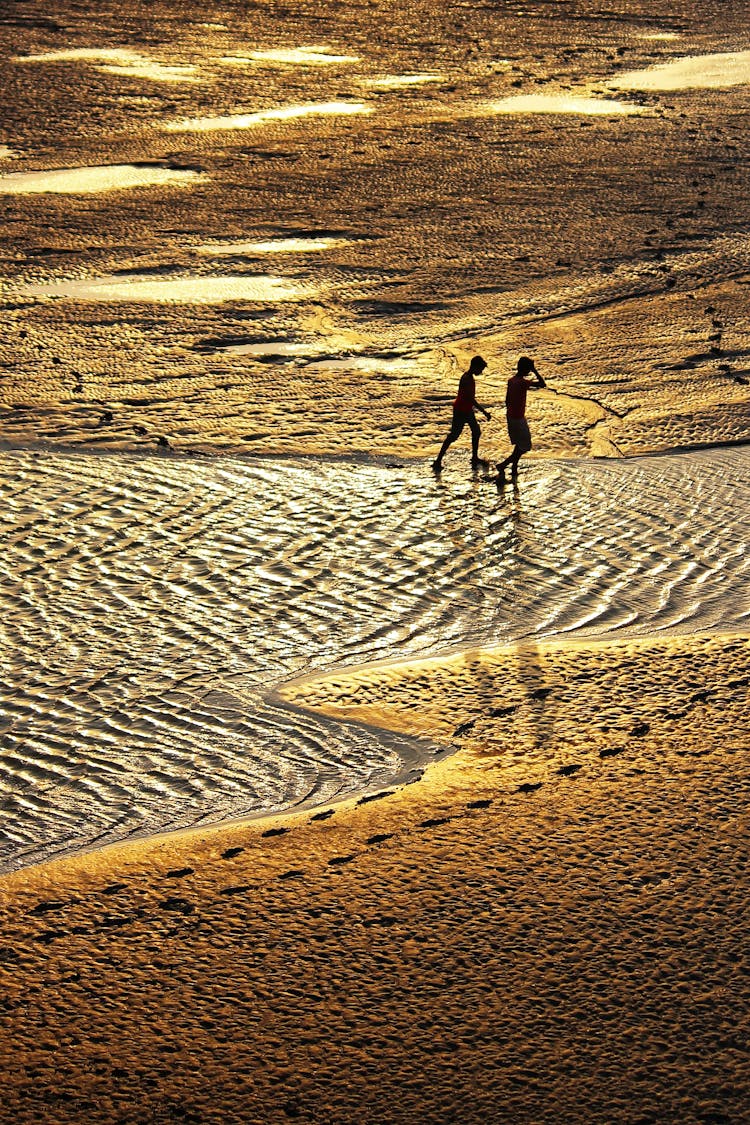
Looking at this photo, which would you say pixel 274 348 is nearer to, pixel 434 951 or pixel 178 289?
pixel 178 289

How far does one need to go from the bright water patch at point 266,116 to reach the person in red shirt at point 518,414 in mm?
11247

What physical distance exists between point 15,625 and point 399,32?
779 inches

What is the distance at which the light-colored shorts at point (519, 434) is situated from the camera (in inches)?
479

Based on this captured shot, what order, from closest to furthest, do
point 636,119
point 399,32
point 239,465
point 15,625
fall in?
point 15,625
point 239,465
point 636,119
point 399,32

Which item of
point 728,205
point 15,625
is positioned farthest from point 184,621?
point 728,205

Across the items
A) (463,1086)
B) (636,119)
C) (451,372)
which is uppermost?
(636,119)

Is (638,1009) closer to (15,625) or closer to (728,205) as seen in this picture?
(15,625)

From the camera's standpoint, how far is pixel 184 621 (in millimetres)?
9961

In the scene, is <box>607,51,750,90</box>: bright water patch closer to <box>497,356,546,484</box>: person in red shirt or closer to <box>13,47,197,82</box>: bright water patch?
<box>13,47,197,82</box>: bright water patch

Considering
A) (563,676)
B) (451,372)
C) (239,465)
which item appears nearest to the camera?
(563,676)

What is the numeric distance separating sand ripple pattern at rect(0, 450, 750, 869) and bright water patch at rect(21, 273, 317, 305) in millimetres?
3872

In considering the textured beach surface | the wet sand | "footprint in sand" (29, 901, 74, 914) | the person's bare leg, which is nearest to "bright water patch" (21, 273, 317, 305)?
the textured beach surface

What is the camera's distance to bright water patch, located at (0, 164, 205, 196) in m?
19.6

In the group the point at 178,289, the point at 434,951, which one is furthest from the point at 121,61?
the point at 434,951
